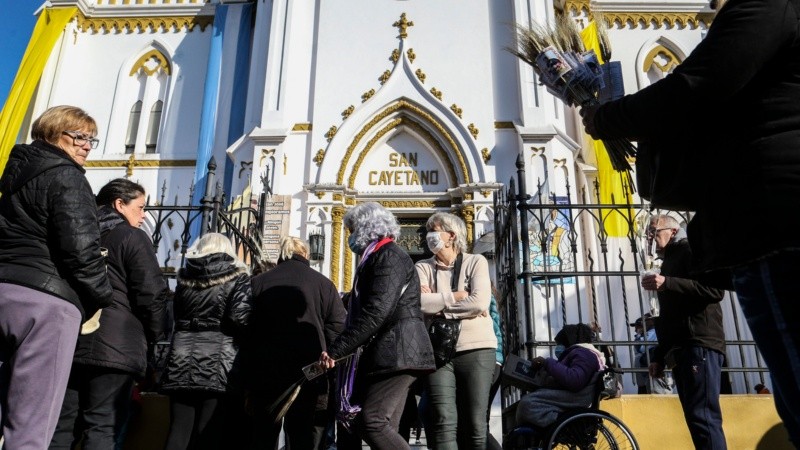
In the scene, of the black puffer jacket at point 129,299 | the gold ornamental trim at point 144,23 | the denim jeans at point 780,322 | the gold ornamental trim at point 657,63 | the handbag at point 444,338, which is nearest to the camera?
the denim jeans at point 780,322

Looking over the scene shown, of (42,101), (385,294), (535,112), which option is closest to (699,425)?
(385,294)

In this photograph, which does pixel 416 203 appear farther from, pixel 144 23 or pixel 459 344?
pixel 144 23

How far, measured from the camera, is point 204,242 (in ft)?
12.6

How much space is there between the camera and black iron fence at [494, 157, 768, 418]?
5055 millimetres

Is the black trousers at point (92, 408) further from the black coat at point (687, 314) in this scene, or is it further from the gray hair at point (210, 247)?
the black coat at point (687, 314)

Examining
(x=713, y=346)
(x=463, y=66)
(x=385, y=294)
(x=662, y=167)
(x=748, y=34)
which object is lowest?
(x=713, y=346)

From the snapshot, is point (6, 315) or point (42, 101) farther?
point (42, 101)

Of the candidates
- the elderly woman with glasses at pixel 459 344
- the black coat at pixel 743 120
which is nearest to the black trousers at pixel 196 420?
the elderly woman with glasses at pixel 459 344

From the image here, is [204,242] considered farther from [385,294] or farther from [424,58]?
[424,58]

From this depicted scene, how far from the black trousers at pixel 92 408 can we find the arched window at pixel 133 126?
11928 mm

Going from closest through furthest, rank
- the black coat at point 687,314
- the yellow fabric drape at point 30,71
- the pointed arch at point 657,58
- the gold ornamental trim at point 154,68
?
the black coat at point 687,314 < the yellow fabric drape at point 30,71 < the pointed arch at point 657,58 < the gold ornamental trim at point 154,68

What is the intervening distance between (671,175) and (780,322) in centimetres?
54

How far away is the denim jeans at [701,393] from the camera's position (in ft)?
10.4

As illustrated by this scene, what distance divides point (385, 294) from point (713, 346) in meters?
1.98
